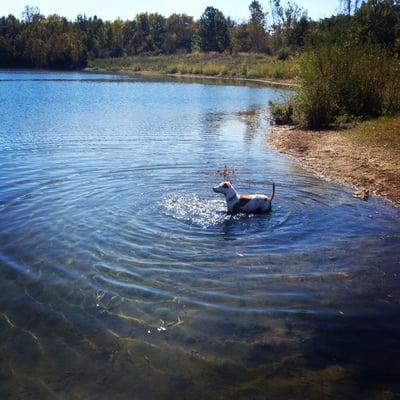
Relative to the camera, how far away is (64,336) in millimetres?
6371

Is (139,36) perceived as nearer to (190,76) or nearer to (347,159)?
(190,76)

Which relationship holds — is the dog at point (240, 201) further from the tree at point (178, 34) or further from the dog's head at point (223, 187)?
the tree at point (178, 34)

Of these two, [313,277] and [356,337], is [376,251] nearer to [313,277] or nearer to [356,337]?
[313,277]

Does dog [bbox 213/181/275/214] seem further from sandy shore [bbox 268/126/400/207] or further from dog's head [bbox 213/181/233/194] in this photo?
sandy shore [bbox 268/126/400/207]

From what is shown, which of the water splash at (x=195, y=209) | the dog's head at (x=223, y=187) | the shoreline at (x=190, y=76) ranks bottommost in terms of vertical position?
the water splash at (x=195, y=209)

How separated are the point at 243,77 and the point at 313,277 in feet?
243

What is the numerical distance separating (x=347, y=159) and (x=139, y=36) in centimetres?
13549

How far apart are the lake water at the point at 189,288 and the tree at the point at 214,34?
121569 millimetres

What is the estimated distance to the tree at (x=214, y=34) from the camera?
429ft

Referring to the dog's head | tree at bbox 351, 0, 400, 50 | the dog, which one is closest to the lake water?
the dog

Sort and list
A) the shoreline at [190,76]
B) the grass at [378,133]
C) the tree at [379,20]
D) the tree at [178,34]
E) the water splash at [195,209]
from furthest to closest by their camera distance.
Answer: the tree at [178,34] → the shoreline at [190,76] → the tree at [379,20] → the grass at [378,133] → the water splash at [195,209]

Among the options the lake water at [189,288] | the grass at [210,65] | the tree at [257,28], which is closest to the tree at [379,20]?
the grass at [210,65]

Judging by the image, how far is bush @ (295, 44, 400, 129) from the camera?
2427cm

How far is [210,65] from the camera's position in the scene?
8662 cm
